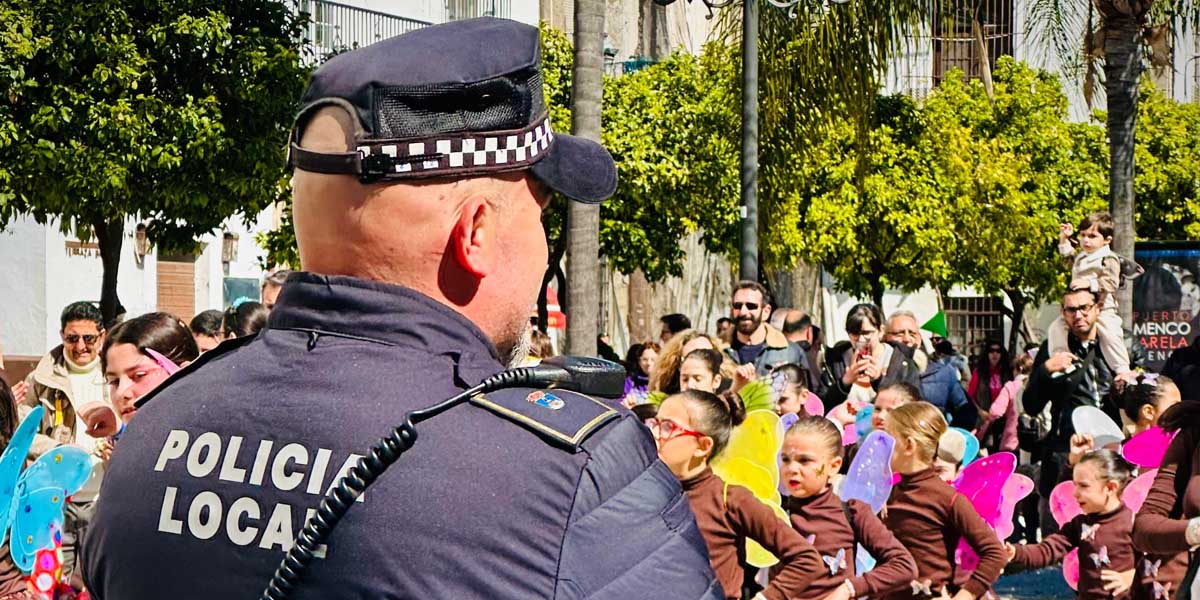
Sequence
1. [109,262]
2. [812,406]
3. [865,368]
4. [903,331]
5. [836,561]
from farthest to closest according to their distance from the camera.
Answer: [109,262], [903,331], [865,368], [812,406], [836,561]

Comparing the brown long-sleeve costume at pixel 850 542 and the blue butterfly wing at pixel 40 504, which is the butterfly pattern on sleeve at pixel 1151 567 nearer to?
the brown long-sleeve costume at pixel 850 542

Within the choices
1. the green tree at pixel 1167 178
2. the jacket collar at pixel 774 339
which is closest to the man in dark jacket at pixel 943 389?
the jacket collar at pixel 774 339

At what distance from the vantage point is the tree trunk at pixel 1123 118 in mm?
13555

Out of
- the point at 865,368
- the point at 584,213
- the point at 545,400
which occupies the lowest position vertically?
the point at 865,368

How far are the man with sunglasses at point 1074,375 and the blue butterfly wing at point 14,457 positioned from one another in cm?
614

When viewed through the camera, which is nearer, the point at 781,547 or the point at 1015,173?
the point at 781,547

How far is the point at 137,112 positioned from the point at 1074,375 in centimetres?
949

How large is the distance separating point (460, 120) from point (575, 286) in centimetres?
891

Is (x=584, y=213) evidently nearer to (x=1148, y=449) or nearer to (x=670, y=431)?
(x=1148, y=449)

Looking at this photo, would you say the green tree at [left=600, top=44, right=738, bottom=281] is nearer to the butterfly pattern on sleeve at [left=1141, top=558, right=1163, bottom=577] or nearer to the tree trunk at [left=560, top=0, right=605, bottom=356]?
the tree trunk at [left=560, top=0, right=605, bottom=356]

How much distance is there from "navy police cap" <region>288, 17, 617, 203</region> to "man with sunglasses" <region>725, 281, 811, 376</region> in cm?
751

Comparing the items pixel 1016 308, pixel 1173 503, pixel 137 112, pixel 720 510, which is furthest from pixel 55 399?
pixel 1016 308

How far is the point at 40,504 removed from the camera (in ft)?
17.4

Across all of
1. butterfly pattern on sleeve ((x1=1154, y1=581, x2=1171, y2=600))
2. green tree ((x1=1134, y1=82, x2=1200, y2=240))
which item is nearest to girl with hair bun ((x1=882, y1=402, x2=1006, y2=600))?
butterfly pattern on sleeve ((x1=1154, y1=581, x2=1171, y2=600))
